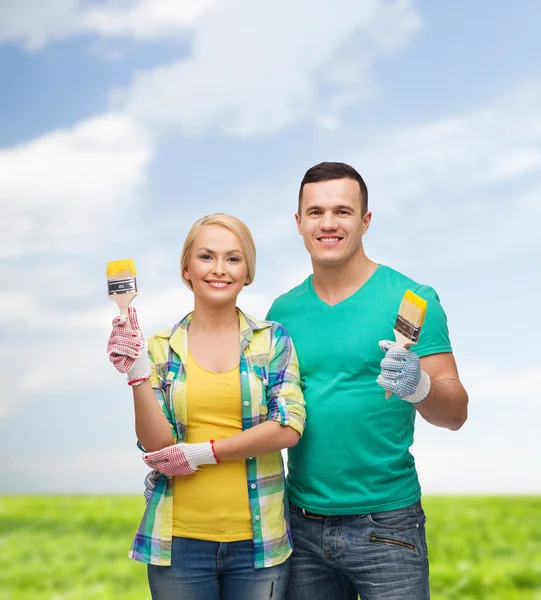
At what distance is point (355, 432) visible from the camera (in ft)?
8.88

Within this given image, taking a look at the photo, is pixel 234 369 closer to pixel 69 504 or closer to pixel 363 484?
pixel 363 484

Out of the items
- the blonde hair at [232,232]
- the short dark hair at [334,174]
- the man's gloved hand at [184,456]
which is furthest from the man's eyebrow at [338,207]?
the man's gloved hand at [184,456]

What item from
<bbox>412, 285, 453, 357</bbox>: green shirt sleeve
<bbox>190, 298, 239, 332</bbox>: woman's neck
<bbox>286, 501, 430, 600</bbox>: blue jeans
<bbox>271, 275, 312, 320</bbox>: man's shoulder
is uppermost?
<bbox>271, 275, 312, 320</bbox>: man's shoulder

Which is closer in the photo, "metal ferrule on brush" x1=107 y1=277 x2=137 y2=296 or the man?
"metal ferrule on brush" x1=107 y1=277 x2=137 y2=296

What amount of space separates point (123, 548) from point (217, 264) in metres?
4.64

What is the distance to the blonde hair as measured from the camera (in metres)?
2.54

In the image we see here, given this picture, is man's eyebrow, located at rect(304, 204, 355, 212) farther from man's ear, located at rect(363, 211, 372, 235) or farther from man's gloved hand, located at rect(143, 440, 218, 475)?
man's gloved hand, located at rect(143, 440, 218, 475)

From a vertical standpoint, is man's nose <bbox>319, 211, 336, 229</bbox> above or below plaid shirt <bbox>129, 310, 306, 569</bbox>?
above

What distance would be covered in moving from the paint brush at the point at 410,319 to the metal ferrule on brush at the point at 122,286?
876mm

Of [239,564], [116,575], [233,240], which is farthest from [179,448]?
[116,575]

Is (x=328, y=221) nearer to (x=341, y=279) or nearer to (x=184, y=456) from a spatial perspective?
(x=341, y=279)

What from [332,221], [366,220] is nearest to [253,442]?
[332,221]

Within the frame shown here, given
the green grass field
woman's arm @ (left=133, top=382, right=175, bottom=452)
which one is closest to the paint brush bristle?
woman's arm @ (left=133, top=382, right=175, bottom=452)

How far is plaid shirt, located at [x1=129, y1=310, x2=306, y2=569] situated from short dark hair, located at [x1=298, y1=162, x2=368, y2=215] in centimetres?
71
